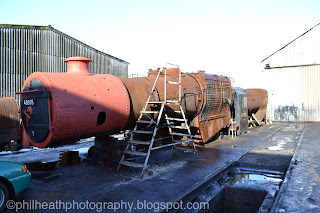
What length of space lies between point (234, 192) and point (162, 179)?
209 cm

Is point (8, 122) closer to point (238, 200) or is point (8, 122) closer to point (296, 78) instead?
point (238, 200)

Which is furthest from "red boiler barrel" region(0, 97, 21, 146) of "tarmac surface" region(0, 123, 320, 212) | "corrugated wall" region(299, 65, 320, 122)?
"corrugated wall" region(299, 65, 320, 122)

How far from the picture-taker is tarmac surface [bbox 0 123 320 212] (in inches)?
202

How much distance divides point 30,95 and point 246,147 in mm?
9284

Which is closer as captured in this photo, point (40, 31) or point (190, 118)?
point (190, 118)

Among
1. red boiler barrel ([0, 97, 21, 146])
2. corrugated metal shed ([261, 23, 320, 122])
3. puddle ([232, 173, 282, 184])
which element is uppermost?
corrugated metal shed ([261, 23, 320, 122])

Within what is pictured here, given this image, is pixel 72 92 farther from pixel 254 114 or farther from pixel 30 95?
pixel 254 114

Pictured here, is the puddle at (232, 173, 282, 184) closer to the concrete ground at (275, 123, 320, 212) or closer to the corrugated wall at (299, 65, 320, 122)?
the concrete ground at (275, 123, 320, 212)

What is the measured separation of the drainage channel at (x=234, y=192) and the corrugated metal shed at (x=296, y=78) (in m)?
18.8

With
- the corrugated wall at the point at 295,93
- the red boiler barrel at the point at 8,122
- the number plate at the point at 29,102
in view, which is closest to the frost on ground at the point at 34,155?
the red boiler barrel at the point at 8,122

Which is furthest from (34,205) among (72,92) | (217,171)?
(217,171)

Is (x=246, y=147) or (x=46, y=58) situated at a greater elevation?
(x=46, y=58)

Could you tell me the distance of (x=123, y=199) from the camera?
522 cm

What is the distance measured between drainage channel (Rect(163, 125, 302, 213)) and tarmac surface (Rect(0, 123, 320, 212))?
21 centimetres
